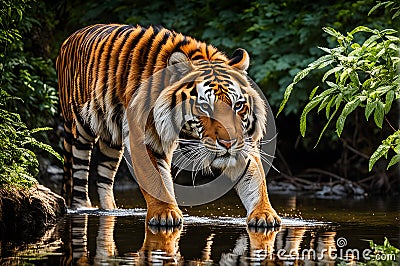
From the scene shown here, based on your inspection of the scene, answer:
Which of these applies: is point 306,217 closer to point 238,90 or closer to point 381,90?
point 238,90

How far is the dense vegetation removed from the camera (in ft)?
30.7

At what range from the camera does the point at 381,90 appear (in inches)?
157

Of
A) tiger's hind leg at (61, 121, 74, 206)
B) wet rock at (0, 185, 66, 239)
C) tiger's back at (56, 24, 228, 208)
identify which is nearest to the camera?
wet rock at (0, 185, 66, 239)

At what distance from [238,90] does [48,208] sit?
4.54 ft

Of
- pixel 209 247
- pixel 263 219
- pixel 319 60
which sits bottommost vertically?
pixel 209 247

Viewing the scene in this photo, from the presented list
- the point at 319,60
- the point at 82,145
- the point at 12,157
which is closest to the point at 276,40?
the point at 82,145

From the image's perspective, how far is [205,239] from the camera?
4297 millimetres

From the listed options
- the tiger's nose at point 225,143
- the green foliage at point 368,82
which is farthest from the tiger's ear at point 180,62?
the green foliage at point 368,82

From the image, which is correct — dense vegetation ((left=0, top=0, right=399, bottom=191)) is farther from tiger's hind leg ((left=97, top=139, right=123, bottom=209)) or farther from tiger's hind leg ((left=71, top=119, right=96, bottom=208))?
tiger's hind leg ((left=71, top=119, right=96, bottom=208))

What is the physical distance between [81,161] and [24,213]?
180 cm

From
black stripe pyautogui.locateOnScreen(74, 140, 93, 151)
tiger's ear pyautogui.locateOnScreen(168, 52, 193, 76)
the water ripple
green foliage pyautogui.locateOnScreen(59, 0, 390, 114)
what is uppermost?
green foliage pyautogui.locateOnScreen(59, 0, 390, 114)

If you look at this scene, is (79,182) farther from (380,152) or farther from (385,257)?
(385,257)

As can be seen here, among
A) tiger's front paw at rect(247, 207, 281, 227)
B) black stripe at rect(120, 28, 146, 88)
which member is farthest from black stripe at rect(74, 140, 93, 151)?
tiger's front paw at rect(247, 207, 281, 227)

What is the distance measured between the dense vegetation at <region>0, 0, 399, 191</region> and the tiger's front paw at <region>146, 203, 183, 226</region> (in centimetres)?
349
